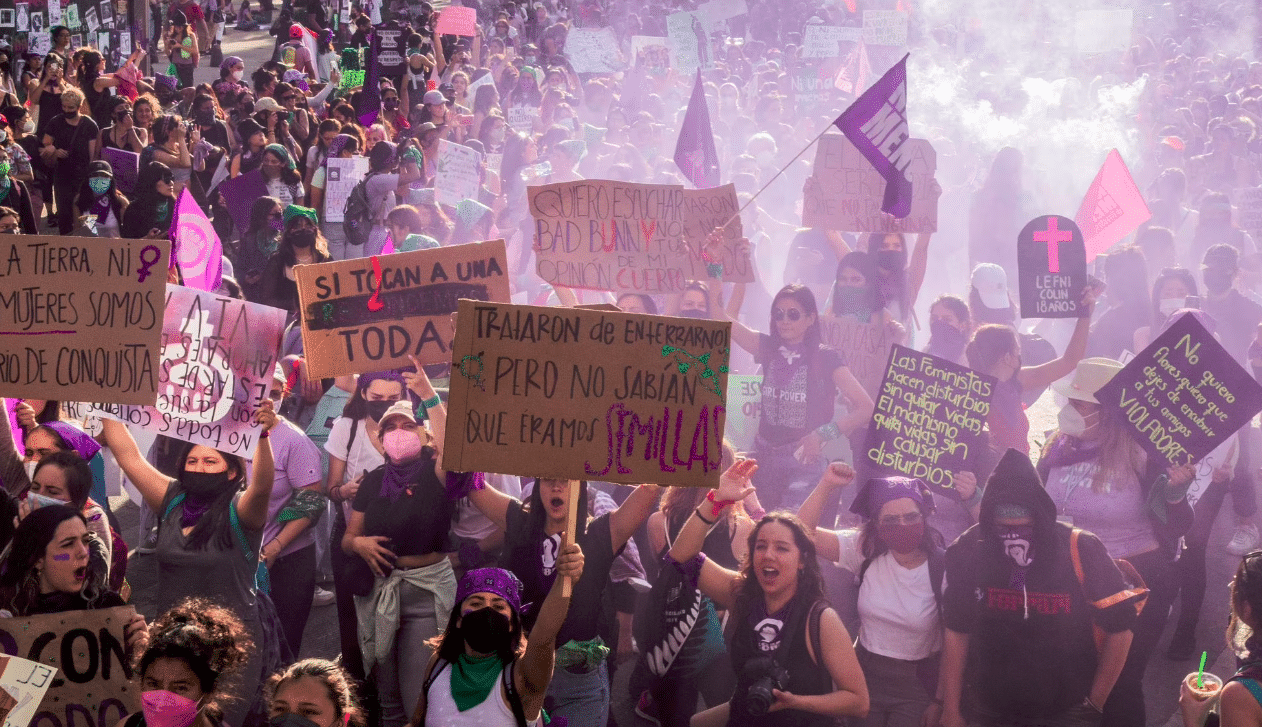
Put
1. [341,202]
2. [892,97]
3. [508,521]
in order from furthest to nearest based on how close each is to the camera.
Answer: [341,202], [892,97], [508,521]

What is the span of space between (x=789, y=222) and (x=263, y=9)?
20.4m

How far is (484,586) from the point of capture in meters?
4.05

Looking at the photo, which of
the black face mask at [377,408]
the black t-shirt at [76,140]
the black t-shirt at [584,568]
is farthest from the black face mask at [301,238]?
the black t-shirt at [76,140]

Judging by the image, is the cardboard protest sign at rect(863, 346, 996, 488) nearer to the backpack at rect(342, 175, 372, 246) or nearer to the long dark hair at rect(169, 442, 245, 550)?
the long dark hair at rect(169, 442, 245, 550)

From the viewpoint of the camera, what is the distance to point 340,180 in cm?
1043

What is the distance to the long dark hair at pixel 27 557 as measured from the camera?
168 inches

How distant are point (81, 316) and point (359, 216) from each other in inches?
205

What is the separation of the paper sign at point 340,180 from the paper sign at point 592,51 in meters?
10.3

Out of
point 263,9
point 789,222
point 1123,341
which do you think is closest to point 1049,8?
point 263,9

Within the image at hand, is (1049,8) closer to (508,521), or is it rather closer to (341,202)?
(341,202)

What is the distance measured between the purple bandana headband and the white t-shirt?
1.57 m

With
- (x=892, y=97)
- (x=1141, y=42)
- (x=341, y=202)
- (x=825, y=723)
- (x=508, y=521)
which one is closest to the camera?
(x=825, y=723)

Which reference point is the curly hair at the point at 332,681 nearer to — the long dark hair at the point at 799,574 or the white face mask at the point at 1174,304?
the long dark hair at the point at 799,574

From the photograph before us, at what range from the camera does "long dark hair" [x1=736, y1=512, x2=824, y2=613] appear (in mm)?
4555
